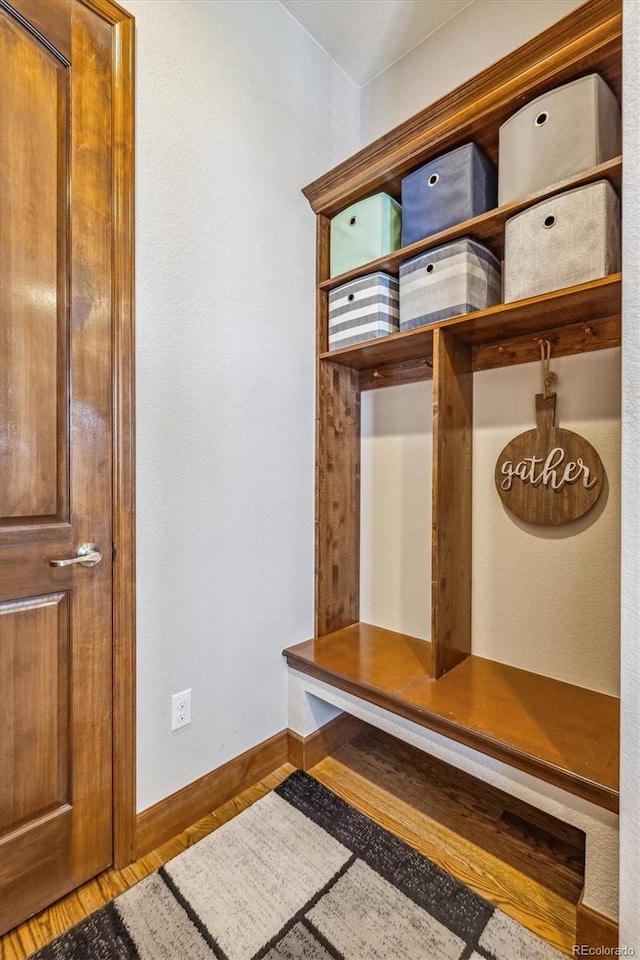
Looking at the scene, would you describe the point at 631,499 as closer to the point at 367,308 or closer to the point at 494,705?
the point at 494,705

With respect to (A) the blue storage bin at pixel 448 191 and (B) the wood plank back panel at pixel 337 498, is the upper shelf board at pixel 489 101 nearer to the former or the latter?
(A) the blue storage bin at pixel 448 191

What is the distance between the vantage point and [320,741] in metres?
1.82

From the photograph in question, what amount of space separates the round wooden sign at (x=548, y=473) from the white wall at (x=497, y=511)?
1.5 inches

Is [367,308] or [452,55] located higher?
[452,55]

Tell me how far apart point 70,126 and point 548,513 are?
6.07ft

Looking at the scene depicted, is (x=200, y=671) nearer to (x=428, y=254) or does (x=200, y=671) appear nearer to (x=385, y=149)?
(x=428, y=254)

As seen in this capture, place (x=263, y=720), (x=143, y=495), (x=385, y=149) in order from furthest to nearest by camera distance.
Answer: (x=263, y=720) → (x=385, y=149) → (x=143, y=495)

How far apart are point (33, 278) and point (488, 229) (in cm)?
135

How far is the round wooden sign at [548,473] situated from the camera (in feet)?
4.88

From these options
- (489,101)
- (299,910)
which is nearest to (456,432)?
(489,101)

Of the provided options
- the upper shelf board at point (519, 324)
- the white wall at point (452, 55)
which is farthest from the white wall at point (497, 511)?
the upper shelf board at point (519, 324)

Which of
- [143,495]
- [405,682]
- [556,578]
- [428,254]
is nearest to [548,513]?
[556,578]

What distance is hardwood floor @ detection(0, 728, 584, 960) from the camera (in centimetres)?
118

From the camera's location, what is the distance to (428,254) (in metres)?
1.53
